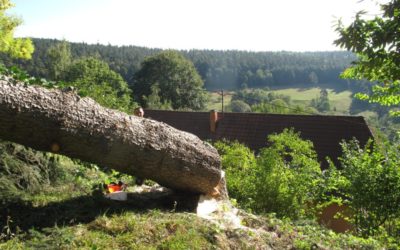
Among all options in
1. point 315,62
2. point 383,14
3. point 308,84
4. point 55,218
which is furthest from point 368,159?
point 315,62

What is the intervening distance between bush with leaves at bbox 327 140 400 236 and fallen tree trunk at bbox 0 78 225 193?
3183 millimetres

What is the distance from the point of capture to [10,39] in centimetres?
1377

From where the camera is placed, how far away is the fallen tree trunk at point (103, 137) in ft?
13.2

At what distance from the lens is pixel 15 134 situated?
159 inches

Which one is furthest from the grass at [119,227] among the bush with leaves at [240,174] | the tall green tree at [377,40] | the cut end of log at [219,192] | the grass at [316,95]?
the grass at [316,95]

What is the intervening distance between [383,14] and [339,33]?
48 cm

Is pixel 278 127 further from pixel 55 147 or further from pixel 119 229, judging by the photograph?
pixel 55 147

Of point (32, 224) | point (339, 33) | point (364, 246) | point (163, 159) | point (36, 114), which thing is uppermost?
point (339, 33)

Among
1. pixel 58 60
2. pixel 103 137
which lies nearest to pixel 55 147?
pixel 103 137

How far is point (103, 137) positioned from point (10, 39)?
11.3 m

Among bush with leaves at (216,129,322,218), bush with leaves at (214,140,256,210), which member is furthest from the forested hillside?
bush with leaves at (216,129,322,218)

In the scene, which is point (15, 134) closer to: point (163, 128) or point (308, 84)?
point (163, 128)

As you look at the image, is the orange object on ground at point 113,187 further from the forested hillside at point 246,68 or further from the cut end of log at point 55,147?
the forested hillside at point 246,68

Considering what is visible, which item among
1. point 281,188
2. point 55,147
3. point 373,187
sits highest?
point 55,147
